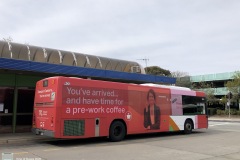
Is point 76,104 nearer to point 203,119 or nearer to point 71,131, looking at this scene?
point 71,131

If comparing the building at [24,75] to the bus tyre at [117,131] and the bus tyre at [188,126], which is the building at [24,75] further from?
the bus tyre at [188,126]

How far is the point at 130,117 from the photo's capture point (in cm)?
1512

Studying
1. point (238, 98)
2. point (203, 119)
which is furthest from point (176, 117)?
point (238, 98)

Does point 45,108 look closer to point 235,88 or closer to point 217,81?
point 235,88

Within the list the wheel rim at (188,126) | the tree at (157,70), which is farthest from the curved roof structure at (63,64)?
the tree at (157,70)

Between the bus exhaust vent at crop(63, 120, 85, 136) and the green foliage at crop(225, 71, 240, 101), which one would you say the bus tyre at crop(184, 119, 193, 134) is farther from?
the green foliage at crop(225, 71, 240, 101)

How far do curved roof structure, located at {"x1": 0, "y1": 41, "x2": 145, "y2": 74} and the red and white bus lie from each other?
472 cm

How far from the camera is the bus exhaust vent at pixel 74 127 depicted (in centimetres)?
1246

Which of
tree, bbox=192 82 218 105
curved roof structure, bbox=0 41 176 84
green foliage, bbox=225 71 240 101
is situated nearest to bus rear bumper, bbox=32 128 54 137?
curved roof structure, bbox=0 41 176 84

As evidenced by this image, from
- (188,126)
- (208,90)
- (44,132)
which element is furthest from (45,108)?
(208,90)

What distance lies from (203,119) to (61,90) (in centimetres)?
1093

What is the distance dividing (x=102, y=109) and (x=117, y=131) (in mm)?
1496

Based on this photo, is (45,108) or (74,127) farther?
(45,108)

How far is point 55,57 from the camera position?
1952cm
